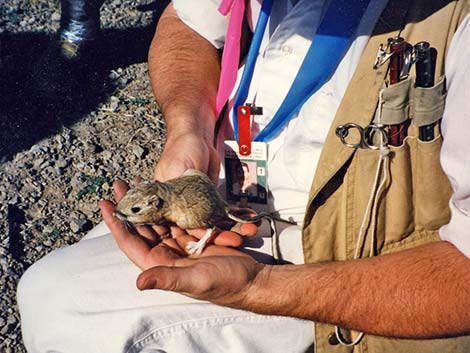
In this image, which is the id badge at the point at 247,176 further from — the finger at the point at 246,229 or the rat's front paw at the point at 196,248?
the rat's front paw at the point at 196,248

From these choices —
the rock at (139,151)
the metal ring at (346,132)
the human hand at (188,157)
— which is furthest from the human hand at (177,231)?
the rock at (139,151)

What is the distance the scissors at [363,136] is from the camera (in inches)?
84.5

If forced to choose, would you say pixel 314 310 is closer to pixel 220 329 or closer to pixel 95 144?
pixel 220 329

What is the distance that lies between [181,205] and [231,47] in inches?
27.1

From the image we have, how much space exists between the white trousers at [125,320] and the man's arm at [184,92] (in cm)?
48

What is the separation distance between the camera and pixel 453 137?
197cm

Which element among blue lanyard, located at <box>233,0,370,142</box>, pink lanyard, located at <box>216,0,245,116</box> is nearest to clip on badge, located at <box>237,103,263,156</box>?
blue lanyard, located at <box>233,0,370,142</box>

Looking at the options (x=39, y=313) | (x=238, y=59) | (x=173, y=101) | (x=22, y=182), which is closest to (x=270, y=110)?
(x=238, y=59)

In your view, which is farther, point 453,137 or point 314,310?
point 314,310

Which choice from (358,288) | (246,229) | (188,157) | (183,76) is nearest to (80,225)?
(183,76)

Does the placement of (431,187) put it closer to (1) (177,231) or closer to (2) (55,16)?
(1) (177,231)

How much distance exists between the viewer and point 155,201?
253 centimetres

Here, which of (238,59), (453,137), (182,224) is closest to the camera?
(453,137)

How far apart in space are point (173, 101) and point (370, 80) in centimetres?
109
